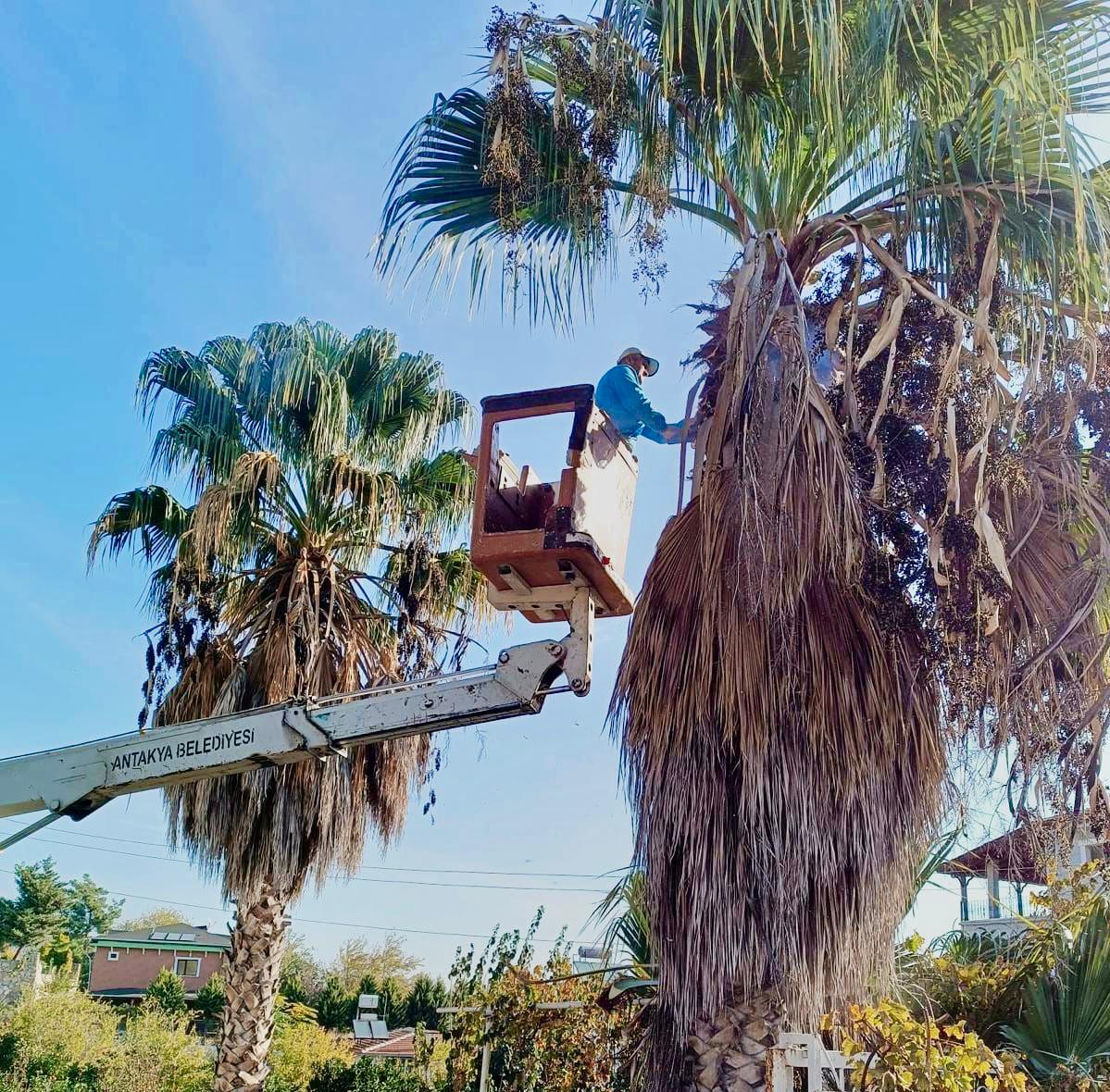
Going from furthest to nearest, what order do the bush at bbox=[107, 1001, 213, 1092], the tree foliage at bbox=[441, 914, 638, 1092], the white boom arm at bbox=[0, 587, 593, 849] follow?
the bush at bbox=[107, 1001, 213, 1092] → the tree foliage at bbox=[441, 914, 638, 1092] → the white boom arm at bbox=[0, 587, 593, 849]

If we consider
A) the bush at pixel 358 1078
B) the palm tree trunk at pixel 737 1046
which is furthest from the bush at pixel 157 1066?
the palm tree trunk at pixel 737 1046

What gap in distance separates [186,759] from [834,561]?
5.24 m

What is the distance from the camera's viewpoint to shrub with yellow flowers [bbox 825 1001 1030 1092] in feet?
19.4

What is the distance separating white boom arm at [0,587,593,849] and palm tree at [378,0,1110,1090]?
4.63 feet

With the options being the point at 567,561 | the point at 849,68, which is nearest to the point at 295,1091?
the point at 567,561

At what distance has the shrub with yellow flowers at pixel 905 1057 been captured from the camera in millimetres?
5898

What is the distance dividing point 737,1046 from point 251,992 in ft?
23.2

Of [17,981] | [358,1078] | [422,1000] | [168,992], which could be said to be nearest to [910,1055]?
[358,1078]

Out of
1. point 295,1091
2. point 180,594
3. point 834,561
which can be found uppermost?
point 180,594

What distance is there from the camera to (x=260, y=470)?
1167 cm

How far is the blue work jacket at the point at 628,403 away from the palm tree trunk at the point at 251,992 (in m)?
6.71

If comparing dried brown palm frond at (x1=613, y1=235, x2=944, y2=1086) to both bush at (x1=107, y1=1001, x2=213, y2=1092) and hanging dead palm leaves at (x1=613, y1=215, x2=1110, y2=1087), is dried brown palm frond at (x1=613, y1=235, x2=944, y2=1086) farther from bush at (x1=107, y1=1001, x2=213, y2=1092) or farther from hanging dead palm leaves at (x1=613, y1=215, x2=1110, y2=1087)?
bush at (x1=107, y1=1001, x2=213, y2=1092)

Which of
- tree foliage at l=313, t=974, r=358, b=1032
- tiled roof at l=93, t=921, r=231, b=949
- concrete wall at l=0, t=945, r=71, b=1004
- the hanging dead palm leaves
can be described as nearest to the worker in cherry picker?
the hanging dead palm leaves

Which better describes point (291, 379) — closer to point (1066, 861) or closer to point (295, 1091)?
point (1066, 861)
